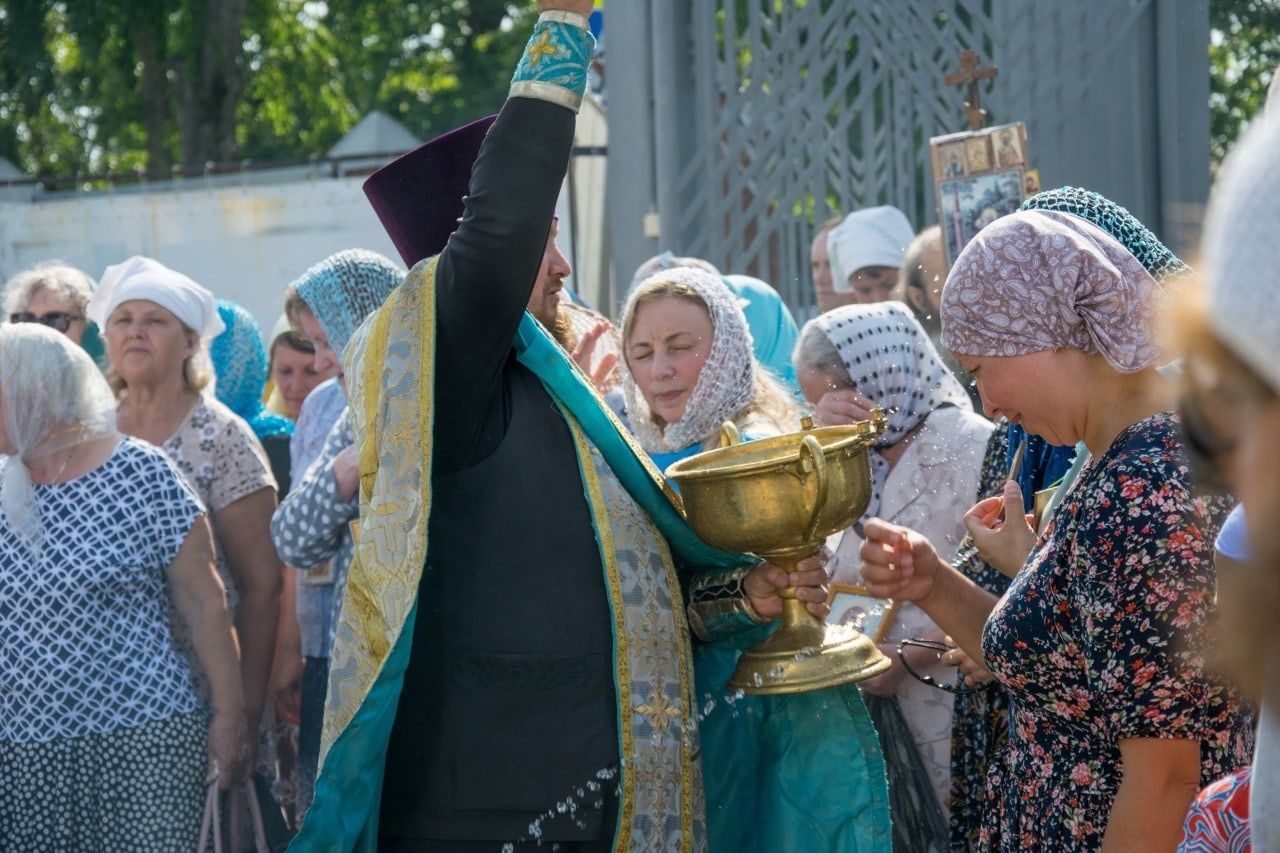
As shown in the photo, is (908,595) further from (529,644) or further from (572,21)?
(572,21)

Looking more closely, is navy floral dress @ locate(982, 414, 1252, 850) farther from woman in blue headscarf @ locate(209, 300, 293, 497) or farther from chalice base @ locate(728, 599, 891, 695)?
woman in blue headscarf @ locate(209, 300, 293, 497)

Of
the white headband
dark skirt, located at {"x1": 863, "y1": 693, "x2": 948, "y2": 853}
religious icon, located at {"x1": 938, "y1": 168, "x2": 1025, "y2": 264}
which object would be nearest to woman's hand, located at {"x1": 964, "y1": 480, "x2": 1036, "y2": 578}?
dark skirt, located at {"x1": 863, "y1": 693, "x2": 948, "y2": 853}

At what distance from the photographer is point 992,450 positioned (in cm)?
347

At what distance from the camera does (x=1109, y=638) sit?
2.28 m

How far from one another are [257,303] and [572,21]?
7.25m

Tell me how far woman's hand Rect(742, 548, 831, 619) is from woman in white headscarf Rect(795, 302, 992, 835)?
35.9 inches

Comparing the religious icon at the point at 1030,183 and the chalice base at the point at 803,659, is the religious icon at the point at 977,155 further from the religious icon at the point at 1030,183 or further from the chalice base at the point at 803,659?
the chalice base at the point at 803,659

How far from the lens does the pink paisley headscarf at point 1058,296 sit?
243 centimetres

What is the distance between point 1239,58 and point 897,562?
26.1 ft

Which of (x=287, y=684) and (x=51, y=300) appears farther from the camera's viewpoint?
(x=51, y=300)

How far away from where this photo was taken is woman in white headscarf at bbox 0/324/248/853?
13.5 feet

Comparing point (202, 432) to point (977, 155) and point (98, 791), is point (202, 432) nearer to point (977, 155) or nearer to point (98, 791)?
point (98, 791)

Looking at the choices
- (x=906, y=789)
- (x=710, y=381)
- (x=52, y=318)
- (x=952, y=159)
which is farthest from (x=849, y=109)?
(x=906, y=789)

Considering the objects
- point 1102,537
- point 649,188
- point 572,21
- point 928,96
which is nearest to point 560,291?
point 572,21
